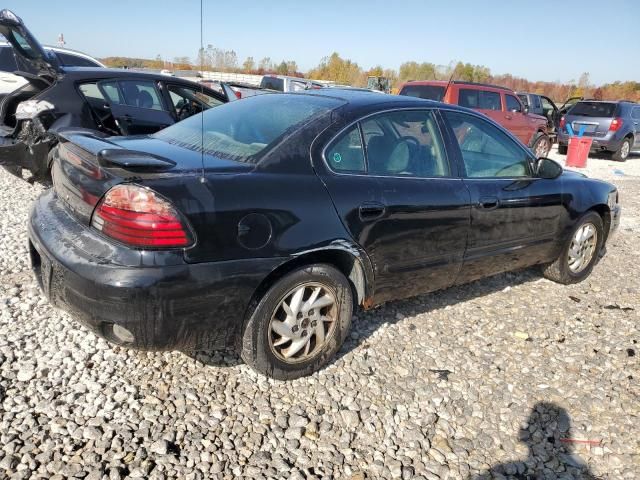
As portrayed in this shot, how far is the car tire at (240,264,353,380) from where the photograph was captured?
266cm

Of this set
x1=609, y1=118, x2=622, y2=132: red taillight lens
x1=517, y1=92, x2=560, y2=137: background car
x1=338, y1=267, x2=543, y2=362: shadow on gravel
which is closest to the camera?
x1=338, y1=267, x2=543, y2=362: shadow on gravel

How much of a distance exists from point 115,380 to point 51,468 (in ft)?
2.14

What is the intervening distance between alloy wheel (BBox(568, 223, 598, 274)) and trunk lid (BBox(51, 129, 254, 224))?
3395 mm

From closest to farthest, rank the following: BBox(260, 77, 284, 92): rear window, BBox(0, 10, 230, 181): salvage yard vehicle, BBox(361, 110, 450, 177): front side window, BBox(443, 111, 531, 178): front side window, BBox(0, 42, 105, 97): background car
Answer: BBox(361, 110, 450, 177): front side window < BBox(443, 111, 531, 178): front side window < BBox(0, 10, 230, 181): salvage yard vehicle < BBox(0, 42, 105, 97): background car < BBox(260, 77, 284, 92): rear window

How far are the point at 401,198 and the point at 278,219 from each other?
0.89 metres

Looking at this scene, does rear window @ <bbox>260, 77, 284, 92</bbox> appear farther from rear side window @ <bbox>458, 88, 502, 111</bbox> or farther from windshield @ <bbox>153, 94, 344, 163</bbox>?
windshield @ <bbox>153, 94, 344, 163</bbox>

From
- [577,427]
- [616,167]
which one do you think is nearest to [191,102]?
[577,427]

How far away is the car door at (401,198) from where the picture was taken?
2.89m

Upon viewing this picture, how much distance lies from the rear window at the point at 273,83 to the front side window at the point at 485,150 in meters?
15.6

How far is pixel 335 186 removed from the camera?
279cm

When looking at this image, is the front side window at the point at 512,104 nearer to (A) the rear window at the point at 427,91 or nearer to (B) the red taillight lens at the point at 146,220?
(A) the rear window at the point at 427,91

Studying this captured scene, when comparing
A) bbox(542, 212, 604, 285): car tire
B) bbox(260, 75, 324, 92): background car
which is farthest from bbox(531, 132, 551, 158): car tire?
bbox(542, 212, 604, 285): car tire

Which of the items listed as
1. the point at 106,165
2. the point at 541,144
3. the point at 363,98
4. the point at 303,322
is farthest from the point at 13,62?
the point at 541,144

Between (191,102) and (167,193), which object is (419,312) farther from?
(191,102)
